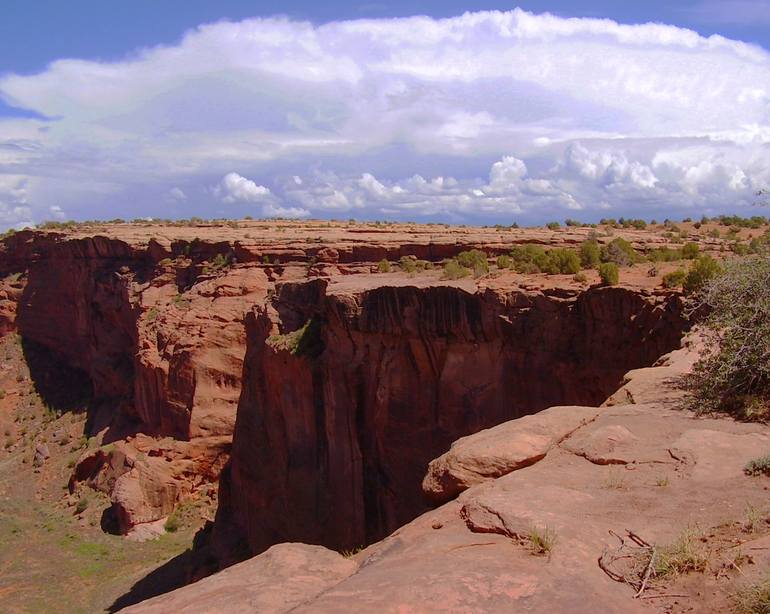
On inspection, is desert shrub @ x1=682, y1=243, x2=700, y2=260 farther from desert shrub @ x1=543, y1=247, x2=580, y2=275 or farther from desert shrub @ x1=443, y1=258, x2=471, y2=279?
desert shrub @ x1=443, y1=258, x2=471, y2=279

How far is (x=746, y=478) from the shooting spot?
6996 millimetres

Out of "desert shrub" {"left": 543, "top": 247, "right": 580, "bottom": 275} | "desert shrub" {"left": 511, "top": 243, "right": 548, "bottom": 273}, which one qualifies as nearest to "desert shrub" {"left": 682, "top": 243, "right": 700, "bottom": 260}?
"desert shrub" {"left": 543, "top": 247, "right": 580, "bottom": 275}

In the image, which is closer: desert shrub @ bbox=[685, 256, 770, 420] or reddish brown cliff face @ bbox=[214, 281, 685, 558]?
desert shrub @ bbox=[685, 256, 770, 420]

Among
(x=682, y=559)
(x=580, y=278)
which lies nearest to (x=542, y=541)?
(x=682, y=559)

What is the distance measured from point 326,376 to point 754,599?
16.5 metres

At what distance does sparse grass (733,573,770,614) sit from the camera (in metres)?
4.53

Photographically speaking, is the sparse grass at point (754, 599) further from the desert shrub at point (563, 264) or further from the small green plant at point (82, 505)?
the small green plant at point (82, 505)

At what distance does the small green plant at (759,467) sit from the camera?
7000 mm

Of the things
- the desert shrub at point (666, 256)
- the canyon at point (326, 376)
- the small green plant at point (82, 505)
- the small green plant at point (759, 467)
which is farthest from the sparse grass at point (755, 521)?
the small green plant at point (82, 505)

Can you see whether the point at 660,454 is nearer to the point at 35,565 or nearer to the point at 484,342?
the point at 484,342

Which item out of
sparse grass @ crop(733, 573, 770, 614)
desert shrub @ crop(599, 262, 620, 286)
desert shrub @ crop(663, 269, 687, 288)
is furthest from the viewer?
desert shrub @ crop(599, 262, 620, 286)

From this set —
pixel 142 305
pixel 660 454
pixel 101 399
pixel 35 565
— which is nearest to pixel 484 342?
pixel 660 454

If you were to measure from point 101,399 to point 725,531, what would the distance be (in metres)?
41.3

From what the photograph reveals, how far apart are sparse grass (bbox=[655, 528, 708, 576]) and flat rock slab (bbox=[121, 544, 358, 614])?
251cm
